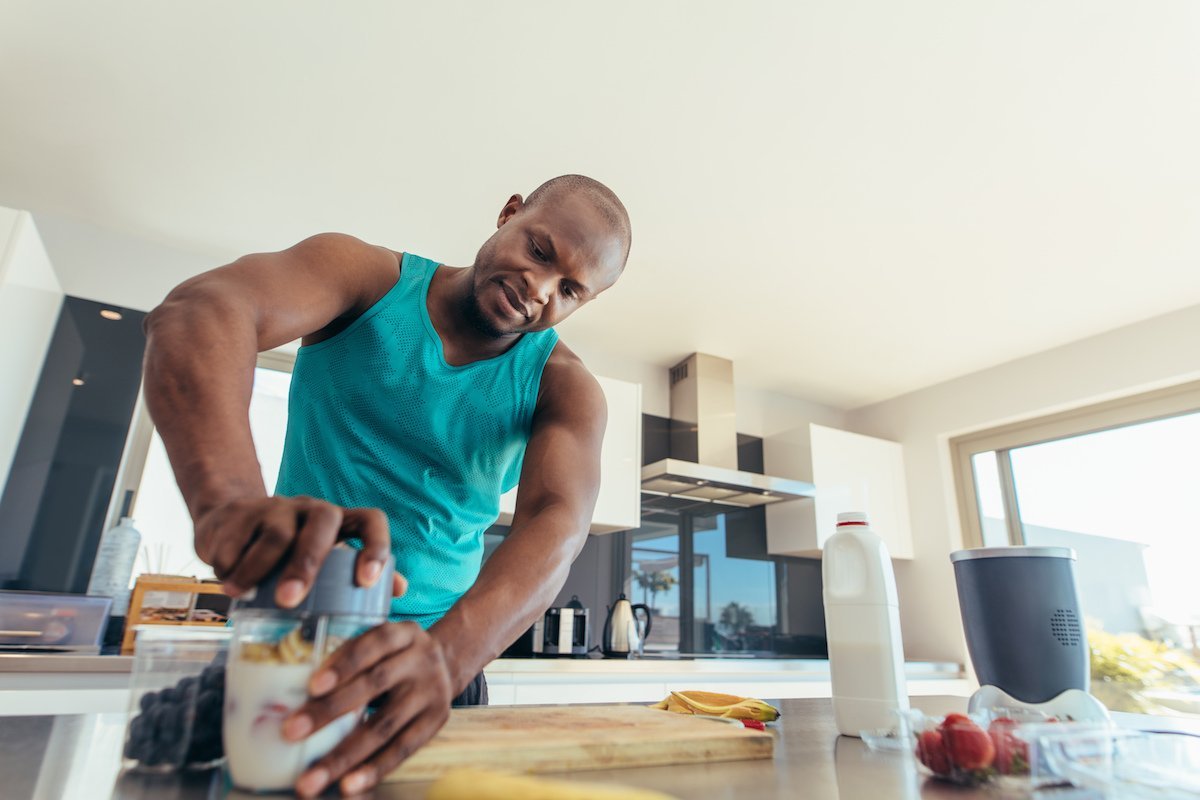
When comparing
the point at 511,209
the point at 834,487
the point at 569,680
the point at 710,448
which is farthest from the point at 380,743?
the point at 834,487

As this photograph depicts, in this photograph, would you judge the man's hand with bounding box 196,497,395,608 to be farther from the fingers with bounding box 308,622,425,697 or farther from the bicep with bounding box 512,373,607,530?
the bicep with bounding box 512,373,607,530

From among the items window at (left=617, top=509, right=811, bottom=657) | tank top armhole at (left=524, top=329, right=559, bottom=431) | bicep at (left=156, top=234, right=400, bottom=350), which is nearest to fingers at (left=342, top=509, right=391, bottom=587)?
bicep at (left=156, top=234, right=400, bottom=350)

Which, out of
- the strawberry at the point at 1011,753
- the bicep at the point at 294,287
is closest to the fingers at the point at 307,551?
the bicep at the point at 294,287

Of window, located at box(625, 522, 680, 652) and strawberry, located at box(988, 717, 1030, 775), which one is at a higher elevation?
window, located at box(625, 522, 680, 652)

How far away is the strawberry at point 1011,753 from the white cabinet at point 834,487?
2.86 metres

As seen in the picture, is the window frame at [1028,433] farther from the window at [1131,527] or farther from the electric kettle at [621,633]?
the electric kettle at [621,633]

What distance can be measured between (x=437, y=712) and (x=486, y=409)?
1.83 feet

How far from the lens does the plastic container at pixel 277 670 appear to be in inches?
15.8

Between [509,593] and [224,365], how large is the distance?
33 cm

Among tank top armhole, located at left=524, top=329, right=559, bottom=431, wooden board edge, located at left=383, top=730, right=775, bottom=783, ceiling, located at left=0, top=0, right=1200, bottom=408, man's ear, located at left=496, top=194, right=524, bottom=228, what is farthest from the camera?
ceiling, located at left=0, top=0, right=1200, bottom=408

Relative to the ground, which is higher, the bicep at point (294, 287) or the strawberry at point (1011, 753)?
the bicep at point (294, 287)

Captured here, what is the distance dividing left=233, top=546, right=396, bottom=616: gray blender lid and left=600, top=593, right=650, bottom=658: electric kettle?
246 cm

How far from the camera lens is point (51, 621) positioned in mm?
1765

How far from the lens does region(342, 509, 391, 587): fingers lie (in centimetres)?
42
